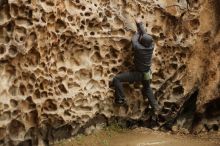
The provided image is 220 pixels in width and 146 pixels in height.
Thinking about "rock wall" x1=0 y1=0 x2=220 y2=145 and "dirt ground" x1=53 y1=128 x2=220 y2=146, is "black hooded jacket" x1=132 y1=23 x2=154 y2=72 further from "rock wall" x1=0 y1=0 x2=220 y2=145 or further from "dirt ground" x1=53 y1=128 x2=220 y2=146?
"dirt ground" x1=53 y1=128 x2=220 y2=146

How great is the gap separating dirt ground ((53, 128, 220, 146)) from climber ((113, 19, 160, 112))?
630mm

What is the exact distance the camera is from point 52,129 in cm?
938

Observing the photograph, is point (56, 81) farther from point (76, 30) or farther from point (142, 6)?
point (142, 6)

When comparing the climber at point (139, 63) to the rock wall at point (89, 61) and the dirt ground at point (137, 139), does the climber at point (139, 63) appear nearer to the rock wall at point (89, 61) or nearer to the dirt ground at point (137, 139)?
the rock wall at point (89, 61)

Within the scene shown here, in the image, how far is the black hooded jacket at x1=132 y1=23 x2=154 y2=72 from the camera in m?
9.88

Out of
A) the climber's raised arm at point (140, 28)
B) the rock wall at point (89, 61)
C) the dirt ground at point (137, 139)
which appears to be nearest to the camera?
the rock wall at point (89, 61)

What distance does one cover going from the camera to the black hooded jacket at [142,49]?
389 inches

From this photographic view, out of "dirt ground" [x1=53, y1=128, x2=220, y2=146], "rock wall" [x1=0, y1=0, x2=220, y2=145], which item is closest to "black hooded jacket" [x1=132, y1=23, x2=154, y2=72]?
"rock wall" [x1=0, y1=0, x2=220, y2=145]

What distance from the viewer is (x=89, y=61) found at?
9773mm

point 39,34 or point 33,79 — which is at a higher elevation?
point 39,34

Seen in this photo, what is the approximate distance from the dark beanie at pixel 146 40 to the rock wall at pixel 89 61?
1.35 ft

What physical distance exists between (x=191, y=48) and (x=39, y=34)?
3.53 m

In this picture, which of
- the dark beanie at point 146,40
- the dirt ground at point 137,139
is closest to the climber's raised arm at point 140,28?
the dark beanie at point 146,40

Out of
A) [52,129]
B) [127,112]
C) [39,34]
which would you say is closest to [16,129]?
[52,129]
